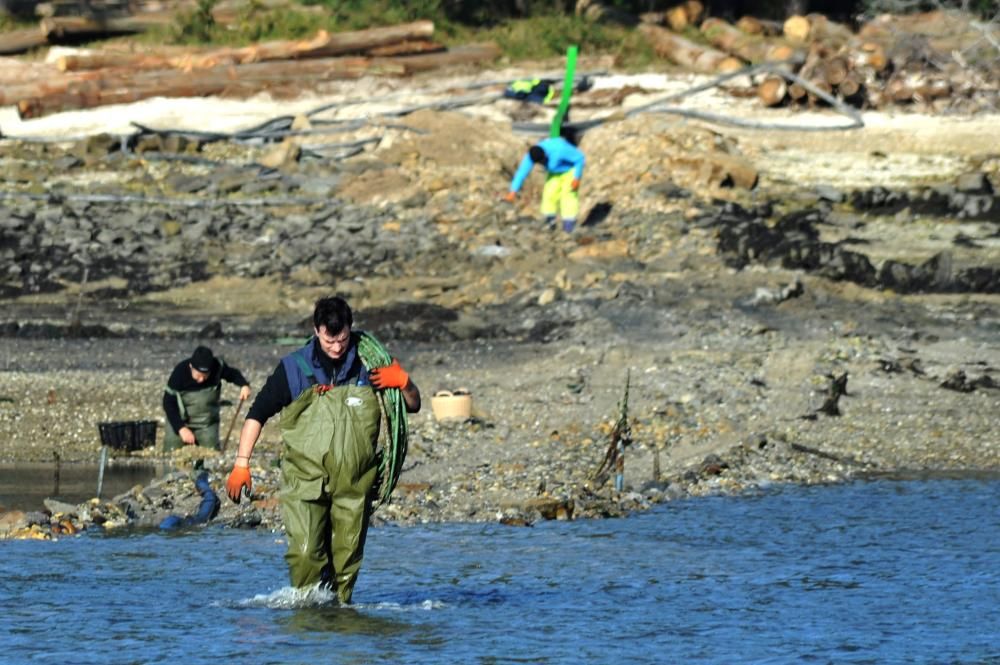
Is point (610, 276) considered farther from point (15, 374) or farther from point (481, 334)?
point (15, 374)

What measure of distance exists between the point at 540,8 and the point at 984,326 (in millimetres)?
17491

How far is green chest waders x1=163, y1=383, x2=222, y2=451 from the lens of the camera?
1519 cm

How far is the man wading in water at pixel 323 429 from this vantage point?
9156 mm

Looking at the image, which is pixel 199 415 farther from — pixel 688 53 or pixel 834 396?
pixel 688 53

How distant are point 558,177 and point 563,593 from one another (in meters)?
15.3

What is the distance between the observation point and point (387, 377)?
913 centimetres

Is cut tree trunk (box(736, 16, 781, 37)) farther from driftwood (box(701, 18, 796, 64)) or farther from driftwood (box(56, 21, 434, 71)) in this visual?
driftwood (box(56, 21, 434, 71))

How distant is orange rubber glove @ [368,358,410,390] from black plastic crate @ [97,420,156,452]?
25.9 feet

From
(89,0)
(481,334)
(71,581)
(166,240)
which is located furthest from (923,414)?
(89,0)

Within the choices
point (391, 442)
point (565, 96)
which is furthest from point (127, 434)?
point (565, 96)

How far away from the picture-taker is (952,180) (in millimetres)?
27422

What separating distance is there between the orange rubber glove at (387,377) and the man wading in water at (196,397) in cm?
579

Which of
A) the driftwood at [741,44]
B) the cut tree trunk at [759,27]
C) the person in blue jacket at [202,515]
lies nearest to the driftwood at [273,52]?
the driftwood at [741,44]

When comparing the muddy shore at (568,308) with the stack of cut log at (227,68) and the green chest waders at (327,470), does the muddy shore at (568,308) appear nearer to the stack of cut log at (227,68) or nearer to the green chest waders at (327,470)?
the stack of cut log at (227,68)
